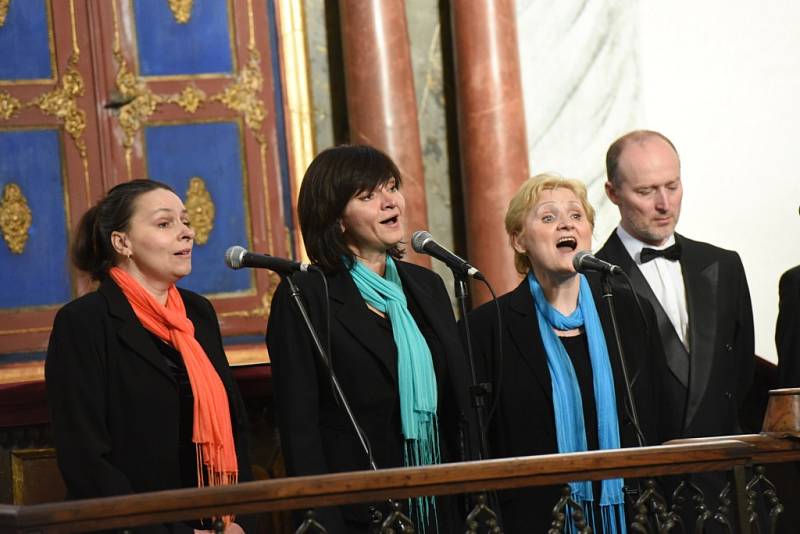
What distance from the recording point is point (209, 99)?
7262mm

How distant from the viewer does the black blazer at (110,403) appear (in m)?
3.41

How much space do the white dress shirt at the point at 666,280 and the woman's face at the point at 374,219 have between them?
0.98 metres

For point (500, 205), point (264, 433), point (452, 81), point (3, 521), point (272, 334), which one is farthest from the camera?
point (452, 81)

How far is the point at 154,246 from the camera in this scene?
383 cm

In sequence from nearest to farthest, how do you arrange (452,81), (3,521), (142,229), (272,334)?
1. (3,521)
2. (272,334)
3. (142,229)
4. (452,81)

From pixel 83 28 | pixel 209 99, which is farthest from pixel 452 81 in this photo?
pixel 83 28

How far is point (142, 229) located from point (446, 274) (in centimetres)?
345

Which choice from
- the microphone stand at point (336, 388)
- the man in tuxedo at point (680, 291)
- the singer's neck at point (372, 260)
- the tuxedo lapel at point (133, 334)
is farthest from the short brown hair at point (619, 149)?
the tuxedo lapel at point (133, 334)

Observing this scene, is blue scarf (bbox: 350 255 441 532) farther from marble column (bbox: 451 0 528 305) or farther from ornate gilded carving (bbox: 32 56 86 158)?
ornate gilded carving (bbox: 32 56 86 158)

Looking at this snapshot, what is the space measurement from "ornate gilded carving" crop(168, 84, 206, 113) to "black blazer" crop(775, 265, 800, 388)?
12.6 feet

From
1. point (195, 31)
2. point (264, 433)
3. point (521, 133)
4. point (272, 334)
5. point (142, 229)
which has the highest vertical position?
point (195, 31)

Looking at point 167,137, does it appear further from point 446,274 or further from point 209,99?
point 446,274

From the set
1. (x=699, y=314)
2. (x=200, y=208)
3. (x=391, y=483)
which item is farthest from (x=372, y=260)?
(x=200, y=208)

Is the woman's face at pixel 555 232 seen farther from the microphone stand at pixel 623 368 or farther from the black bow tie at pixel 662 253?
the black bow tie at pixel 662 253
